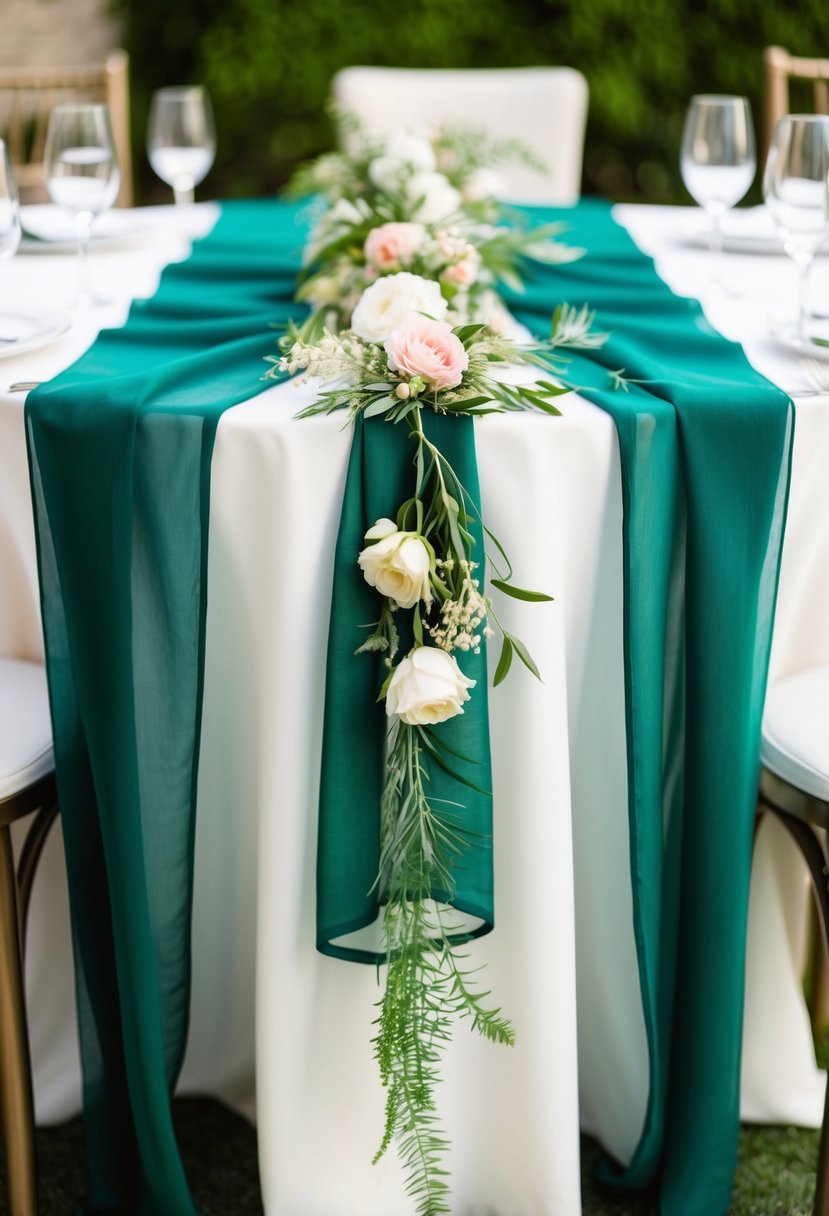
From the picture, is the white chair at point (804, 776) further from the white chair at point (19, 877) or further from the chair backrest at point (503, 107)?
the chair backrest at point (503, 107)

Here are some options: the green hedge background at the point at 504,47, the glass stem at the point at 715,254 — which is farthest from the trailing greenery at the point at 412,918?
the green hedge background at the point at 504,47

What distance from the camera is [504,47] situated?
438cm

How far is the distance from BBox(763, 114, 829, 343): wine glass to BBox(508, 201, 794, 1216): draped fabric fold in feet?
0.54

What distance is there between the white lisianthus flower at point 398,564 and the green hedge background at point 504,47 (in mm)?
3652

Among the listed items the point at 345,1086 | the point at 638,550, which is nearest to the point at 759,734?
the point at 638,550

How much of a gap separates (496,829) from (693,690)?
0.26m

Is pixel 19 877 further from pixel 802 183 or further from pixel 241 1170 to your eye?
pixel 802 183

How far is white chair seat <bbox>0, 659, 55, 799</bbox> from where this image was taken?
1295 millimetres

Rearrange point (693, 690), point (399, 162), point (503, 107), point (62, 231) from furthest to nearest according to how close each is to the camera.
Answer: point (503, 107), point (62, 231), point (399, 162), point (693, 690)

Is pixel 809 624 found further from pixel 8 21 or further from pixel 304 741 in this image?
pixel 8 21

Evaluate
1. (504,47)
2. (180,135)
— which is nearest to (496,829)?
(180,135)

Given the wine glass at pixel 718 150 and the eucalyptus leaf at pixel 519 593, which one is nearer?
the eucalyptus leaf at pixel 519 593

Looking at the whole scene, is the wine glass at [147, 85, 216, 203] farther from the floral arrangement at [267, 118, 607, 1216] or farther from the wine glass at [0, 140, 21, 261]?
the floral arrangement at [267, 118, 607, 1216]

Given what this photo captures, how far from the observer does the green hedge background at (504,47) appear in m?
4.27
